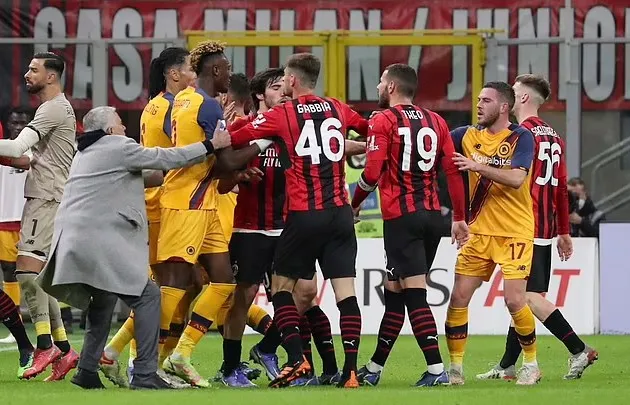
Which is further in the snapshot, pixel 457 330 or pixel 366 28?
pixel 366 28

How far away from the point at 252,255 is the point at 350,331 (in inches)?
44.2

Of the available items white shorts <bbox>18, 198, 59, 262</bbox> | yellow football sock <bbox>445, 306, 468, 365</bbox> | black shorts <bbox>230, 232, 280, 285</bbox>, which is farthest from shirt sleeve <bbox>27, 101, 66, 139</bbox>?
yellow football sock <bbox>445, 306, 468, 365</bbox>

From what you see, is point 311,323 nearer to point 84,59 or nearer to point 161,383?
point 161,383

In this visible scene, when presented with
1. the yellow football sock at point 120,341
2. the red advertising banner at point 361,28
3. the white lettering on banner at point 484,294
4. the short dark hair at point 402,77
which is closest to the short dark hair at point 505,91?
the short dark hair at point 402,77

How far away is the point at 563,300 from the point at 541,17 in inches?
Answer: 172

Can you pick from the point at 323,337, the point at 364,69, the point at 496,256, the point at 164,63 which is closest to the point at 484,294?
the point at 364,69

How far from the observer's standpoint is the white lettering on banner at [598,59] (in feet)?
64.2

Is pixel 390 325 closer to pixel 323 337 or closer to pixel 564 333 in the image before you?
pixel 323 337

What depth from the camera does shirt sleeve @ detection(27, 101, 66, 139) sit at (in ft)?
37.2

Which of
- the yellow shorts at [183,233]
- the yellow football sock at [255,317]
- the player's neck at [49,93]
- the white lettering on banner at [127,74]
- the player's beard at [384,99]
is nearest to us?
the yellow shorts at [183,233]

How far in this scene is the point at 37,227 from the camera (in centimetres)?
1162

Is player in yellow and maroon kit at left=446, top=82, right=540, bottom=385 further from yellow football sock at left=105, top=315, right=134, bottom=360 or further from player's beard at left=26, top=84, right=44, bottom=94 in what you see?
player's beard at left=26, top=84, right=44, bottom=94

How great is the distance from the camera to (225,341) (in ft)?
36.5

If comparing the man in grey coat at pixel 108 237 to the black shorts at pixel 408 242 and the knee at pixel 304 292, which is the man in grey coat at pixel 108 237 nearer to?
the knee at pixel 304 292
